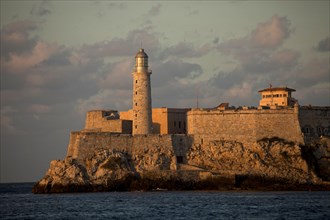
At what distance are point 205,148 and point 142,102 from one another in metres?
5.61

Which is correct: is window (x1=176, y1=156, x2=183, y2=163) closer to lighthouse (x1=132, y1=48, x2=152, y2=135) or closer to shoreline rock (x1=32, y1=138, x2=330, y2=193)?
shoreline rock (x1=32, y1=138, x2=330, y2=193)

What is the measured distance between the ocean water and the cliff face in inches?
52.3

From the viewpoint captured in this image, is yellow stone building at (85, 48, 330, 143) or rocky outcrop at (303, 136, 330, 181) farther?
yellow stone building at (85, 48, 330, 143)

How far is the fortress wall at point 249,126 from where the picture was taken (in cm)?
5949

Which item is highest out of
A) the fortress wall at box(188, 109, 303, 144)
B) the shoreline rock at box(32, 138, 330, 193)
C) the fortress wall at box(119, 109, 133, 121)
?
the fortress wall at box(119, 109, 133, 121)

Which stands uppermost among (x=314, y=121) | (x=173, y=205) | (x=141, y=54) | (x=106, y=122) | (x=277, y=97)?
(x=141, y=54)

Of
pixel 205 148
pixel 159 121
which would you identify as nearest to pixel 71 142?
pixel 159 121

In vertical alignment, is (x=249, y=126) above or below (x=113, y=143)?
above

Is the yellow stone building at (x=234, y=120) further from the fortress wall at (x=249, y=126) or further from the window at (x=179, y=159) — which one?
the window at (x=179, y=159)

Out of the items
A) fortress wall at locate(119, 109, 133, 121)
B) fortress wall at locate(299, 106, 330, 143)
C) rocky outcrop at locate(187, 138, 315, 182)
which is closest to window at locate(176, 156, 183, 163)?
rocky outcrop at locate(187, 138, 315, 182)

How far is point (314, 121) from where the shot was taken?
61.3 metres

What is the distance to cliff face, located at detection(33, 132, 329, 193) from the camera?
5600cm

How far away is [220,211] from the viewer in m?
43.6

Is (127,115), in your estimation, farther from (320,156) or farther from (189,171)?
(320,156)
